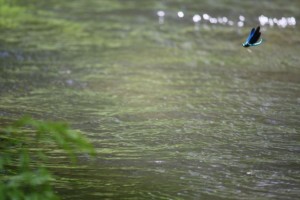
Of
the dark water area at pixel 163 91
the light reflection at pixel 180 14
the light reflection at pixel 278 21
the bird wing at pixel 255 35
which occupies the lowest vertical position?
the dark water area at pixel 163 91

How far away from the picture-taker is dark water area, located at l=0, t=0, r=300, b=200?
2.86 metres

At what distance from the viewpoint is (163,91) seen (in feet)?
14.2

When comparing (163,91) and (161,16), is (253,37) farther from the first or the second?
(161,16)

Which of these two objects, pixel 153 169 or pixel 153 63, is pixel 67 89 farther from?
pixel 153 169

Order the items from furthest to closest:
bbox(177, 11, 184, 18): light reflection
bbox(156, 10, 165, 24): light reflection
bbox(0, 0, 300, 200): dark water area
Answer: bbox(177, 11, 184, 18): light reflection, bbox(156, 10, 165, 24): light reflection, bbox(0, 0, 300, 200): dark water area

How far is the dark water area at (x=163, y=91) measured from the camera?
9.39ft

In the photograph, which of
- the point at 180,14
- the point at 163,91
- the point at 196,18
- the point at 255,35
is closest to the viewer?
the point at 255,35

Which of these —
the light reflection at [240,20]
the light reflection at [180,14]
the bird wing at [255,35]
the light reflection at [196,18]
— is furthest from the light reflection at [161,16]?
the bird wing at [255,35]

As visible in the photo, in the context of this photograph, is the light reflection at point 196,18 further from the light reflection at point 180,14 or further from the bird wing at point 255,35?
the bird wing at point 255,35

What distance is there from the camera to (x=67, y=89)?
4.32 m

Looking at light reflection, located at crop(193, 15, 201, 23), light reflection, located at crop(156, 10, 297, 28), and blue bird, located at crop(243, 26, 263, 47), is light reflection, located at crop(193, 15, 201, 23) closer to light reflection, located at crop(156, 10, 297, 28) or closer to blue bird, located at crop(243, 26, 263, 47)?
light reflection, located at crop(156, 10, 297, 28)

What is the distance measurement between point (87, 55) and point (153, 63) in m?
0.59

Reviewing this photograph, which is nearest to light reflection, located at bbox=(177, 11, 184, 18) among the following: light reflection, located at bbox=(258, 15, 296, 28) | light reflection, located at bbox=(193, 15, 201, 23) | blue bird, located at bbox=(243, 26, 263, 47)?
light reflection, located at bbox=(193, 15, 201, 23)

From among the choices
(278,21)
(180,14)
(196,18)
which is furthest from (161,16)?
(278,21)
